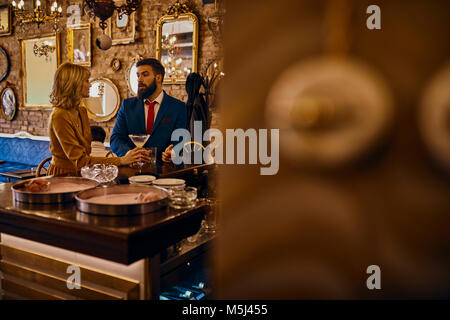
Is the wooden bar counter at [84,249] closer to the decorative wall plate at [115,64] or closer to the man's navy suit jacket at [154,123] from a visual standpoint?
the man's navy suit jacket at [154,123]

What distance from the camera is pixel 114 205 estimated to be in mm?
1549

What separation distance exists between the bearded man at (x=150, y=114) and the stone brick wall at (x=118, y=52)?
1.44 meters

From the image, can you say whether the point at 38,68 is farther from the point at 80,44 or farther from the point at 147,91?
the point at 147,91

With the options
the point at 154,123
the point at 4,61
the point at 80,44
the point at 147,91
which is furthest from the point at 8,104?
the point at 154,123

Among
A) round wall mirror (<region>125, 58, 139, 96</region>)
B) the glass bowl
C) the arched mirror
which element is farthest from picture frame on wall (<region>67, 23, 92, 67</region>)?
the glass bowl

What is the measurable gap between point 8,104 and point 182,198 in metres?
8.06

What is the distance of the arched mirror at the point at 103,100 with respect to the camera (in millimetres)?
6465

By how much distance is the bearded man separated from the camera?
155 inches

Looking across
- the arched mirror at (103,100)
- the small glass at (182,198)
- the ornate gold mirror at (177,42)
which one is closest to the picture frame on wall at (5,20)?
the arched mirror at (103,100)

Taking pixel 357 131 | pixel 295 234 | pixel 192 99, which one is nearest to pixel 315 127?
pixel 357 131

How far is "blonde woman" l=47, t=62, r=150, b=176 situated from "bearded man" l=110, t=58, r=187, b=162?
0.94 m

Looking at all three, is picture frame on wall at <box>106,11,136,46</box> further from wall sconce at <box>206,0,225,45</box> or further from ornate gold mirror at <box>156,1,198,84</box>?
wall sconce at <box>206,0,225,45</box>

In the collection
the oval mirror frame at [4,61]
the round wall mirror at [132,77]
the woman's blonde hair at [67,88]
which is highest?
the oval mirror frame at [4,61]

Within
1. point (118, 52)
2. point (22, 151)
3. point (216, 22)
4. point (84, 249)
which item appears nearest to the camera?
point (84, 249)
